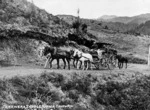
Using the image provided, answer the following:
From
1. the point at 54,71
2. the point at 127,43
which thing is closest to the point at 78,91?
the point at 54,71

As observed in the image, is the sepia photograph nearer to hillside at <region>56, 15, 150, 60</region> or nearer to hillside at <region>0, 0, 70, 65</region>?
hillside at <region>0, 0, 70, 65</region>

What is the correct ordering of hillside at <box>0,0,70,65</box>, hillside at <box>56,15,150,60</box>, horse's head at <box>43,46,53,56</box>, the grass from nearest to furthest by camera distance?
1. the grass
2. horse's head at <box>43,46,53,56</box>
3. hillside at <box>0,0,70,65</box>
4. hillside at <box>56,15,150,60</box>

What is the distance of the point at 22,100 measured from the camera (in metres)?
13.0

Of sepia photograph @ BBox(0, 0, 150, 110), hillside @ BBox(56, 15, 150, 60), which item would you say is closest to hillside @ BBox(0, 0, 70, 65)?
sepia photograph @ BBox(0, 0, 150, 110)

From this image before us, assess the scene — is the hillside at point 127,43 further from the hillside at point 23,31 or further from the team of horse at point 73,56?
the hillside at point 23,31

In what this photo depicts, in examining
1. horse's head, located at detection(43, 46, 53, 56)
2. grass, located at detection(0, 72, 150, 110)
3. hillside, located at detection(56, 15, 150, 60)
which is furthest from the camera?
hillside, located at detection(56, 15, 150, 60)

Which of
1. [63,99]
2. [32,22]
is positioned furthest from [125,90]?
[32,22]

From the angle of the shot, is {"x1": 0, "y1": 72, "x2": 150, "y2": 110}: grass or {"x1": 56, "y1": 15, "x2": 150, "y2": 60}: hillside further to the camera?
{"x1": 56, "y1": 15, "x2": 150, "y2": 60}: hillside

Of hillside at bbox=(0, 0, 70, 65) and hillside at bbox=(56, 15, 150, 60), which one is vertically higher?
hillside at bbox=(0, 0, 70, 65)

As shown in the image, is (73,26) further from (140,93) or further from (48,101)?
(48,101)

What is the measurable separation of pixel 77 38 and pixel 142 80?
8321 millimetres

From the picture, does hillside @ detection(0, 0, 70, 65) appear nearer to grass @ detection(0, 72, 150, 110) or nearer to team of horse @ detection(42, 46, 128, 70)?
team of horse @ detection(42, 46, 128, 70)

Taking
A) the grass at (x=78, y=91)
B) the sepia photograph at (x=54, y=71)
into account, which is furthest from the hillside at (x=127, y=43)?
the grass at (x=78, y=91)

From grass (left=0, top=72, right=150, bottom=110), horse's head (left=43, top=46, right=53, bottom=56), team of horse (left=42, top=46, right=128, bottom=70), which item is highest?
horse's head (left=43, top=46, right=53, bottom=56)
